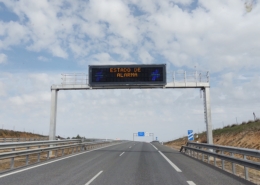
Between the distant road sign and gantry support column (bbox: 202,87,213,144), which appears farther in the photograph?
the distant road sign

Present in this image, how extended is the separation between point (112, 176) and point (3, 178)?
377 cm

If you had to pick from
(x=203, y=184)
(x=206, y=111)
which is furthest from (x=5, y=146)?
(x=206, y=111)

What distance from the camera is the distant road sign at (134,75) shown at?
24.8 metres

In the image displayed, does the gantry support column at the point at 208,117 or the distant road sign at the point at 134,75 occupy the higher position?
the distant road sign at the point at 134,75

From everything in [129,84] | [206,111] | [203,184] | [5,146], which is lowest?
[203,184]

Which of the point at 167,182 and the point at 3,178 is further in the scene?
the point at 3,178

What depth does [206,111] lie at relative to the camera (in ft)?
78.6

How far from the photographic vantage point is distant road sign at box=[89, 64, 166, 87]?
24766 millimetres

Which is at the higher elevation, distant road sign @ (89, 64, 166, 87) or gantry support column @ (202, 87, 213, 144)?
distant road sign @ (89, 64, 166, 87)

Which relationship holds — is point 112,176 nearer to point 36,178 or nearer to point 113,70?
point 36,178

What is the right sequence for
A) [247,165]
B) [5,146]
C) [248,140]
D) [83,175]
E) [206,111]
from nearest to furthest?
[247,165] → [83,175] → [5,146] → [206,111] → [248,140]

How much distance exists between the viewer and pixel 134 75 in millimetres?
24828

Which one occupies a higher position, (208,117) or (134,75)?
(134,75)

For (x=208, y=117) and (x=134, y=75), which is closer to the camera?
(x=208, y=117)
